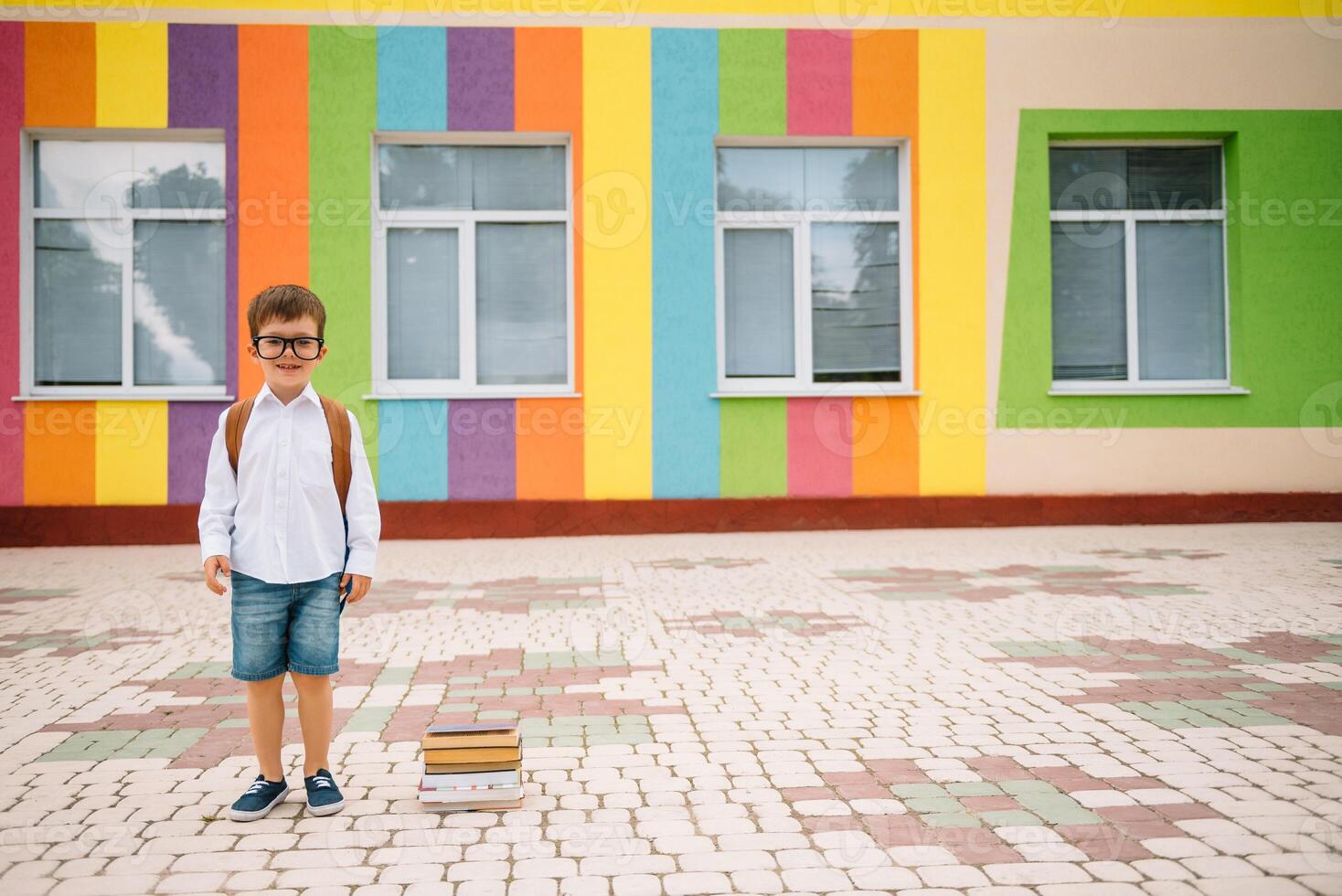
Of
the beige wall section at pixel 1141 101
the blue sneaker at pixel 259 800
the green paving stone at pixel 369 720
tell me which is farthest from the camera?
the beige wall section at pixel 1141 101

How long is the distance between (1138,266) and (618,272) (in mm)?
5918

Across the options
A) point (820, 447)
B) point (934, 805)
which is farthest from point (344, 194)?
point (934, 805)

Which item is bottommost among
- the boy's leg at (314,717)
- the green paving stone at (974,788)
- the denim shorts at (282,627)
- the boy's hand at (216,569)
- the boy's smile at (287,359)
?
the green paving stone at (974,788)

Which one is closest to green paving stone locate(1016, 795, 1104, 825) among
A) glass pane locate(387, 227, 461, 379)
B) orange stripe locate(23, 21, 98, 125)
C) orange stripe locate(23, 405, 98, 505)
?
glass pane locate(387, 227, 461, 379)

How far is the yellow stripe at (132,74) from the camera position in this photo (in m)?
10.4

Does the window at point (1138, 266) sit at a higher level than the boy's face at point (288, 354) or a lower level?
higher

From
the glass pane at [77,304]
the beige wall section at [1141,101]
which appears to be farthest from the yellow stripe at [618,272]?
the glass pane at [77,304]

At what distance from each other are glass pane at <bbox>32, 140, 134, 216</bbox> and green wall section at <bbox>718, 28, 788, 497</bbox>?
20.8 feet

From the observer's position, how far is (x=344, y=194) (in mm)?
10594

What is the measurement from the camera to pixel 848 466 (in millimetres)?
10906

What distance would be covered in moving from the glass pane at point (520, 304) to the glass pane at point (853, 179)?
9.40 feet

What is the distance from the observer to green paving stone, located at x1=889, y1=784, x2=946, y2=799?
3.20 metres

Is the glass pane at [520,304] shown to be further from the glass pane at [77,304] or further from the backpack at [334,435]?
the backpack at [334,435]

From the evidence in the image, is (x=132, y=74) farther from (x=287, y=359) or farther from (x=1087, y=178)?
(x=1087, y=178)
